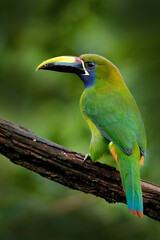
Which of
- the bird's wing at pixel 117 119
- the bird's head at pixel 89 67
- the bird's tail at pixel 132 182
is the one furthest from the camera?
the bird's head at pixel 89 67

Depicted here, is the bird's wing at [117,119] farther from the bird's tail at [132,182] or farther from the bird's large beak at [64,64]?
the bird's large beak at [64,64]

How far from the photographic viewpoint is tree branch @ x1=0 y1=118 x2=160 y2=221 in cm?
411

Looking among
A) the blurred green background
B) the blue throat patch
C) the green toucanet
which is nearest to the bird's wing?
the green toucanet

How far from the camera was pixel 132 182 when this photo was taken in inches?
157

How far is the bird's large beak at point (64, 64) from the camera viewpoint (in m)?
4.82

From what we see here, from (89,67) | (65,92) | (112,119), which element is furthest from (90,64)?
(65,92)

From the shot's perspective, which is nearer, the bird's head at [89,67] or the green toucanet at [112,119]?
the green toucanet at [112,119]

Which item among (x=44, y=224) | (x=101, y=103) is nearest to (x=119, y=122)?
(x=101, y=103)

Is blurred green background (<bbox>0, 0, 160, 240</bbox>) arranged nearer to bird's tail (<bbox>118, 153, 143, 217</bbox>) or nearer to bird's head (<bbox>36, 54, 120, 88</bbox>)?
bird's head (<bbox>36, 54, 120, 88</bbox>)

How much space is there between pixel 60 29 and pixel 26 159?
94.6 inches

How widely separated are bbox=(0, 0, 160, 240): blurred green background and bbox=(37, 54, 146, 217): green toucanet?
547 mm

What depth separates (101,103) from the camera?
4500mm

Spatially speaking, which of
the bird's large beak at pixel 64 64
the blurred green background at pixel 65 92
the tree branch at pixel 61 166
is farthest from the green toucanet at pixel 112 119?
the blurred green background at pixel 65 92

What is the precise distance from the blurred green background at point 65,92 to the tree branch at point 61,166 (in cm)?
83
